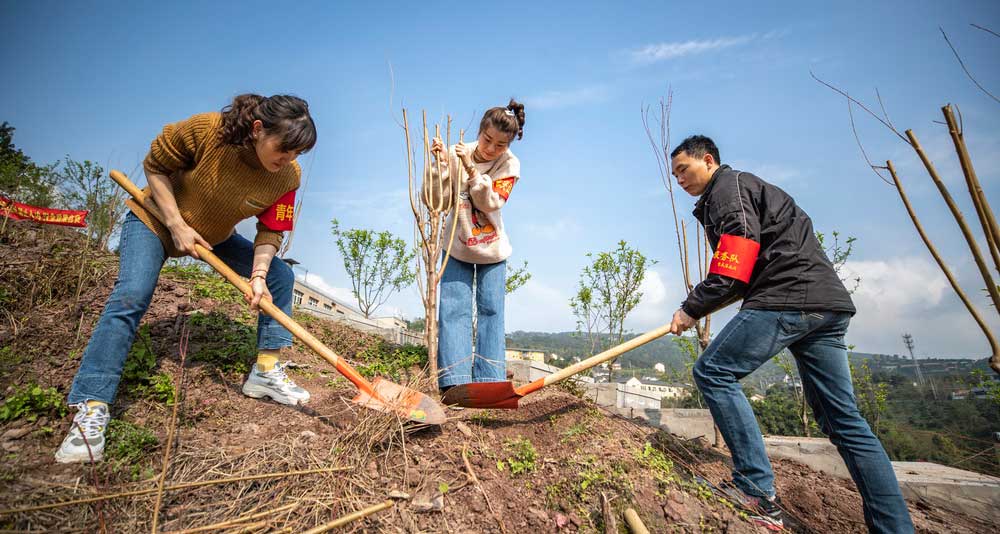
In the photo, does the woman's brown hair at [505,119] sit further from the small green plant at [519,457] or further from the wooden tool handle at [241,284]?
the small green plant at [519,457]

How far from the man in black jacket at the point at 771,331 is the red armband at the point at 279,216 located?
2566 mm

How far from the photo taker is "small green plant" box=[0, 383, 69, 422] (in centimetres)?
196

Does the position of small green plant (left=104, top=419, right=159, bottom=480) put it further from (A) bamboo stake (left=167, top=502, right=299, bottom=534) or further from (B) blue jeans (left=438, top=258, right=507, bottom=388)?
(B) blue jeans (left=438, top=258, right=507, bottom=388)

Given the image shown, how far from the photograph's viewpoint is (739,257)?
2.12 m

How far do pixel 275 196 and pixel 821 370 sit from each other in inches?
126

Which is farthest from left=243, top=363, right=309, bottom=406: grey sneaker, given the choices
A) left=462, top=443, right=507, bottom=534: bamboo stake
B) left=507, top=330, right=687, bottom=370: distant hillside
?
left=507, top=330, right=687, bottom=370: distant hillside

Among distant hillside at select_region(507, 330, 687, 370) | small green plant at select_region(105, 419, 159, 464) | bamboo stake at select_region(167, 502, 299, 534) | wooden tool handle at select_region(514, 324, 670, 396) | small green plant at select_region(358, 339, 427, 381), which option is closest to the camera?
bamboo stake at select_region(167, 502, 299, 534)

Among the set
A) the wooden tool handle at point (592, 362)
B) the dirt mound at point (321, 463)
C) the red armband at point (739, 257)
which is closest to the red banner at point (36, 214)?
the dirt mound at point (321, 463)

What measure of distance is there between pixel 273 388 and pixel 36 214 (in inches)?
178

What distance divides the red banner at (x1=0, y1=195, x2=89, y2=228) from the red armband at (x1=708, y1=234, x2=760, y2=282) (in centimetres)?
644

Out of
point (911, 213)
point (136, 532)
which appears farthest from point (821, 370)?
point (136, 532)

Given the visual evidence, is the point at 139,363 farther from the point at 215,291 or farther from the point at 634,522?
the point at 634,522

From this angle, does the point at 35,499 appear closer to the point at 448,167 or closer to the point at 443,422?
the point at 443,422

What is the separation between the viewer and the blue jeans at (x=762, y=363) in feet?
6.55
